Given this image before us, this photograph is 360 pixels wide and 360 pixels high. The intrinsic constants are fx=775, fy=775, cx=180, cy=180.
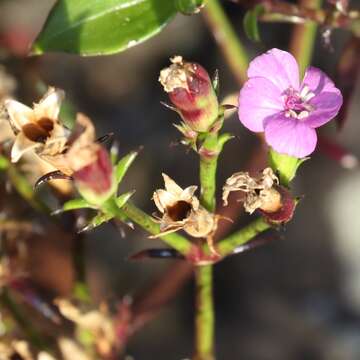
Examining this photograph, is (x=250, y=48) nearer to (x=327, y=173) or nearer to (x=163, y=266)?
(x=327, y=173)

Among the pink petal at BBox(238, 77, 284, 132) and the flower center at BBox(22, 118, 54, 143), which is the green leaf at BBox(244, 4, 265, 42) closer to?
the pink petal at BBox(238, 77, 284, 132)

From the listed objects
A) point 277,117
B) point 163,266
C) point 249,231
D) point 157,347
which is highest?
point 277,117

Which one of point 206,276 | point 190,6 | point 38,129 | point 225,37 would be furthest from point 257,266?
point 38,129

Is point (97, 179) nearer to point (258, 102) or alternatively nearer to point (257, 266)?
point (258, 102)

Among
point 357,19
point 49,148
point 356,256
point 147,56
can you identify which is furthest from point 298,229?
→ point 49,148

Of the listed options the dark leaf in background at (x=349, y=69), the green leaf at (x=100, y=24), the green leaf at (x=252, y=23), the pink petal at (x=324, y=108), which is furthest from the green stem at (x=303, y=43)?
the pink petal at (x=324, y=108)
